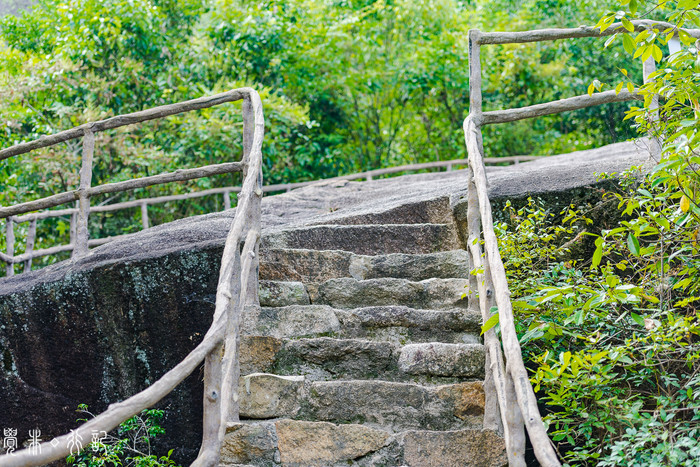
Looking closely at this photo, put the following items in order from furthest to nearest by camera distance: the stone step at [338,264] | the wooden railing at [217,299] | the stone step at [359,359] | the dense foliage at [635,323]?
the stone step at [338,264]
the stone step at [359,359]
the dense foliage at [635,323]
the wooden railing at [217,299]

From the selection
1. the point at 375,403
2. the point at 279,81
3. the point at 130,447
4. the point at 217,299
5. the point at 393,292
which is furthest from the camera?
the point at 279,81

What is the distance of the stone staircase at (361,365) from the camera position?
294 cm

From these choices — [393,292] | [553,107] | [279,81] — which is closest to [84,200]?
[393,292]

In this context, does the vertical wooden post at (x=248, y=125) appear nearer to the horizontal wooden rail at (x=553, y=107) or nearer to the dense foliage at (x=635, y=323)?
the horizontal wooden rail at (x=553, y=107)

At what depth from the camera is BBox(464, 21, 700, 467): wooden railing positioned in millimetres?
2234

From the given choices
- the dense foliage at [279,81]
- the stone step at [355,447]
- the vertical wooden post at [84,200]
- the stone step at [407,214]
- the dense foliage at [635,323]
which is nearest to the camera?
the dense foliage at [635,323]

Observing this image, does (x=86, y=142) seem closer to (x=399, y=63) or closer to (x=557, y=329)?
(x=557, y=329)

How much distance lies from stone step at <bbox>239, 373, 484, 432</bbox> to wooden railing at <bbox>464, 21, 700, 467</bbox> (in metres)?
0.14

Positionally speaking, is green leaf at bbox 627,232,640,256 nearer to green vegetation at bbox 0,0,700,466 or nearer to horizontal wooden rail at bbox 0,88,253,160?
green vegetation at bbox 0,0,700,466

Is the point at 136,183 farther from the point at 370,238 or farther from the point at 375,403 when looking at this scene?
the point at 375,403

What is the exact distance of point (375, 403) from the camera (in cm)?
312

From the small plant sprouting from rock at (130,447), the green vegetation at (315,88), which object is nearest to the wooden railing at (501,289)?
the green vegetation at (315,88)

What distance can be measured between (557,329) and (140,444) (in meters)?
2.31

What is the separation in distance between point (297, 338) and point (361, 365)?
1.24 ft
